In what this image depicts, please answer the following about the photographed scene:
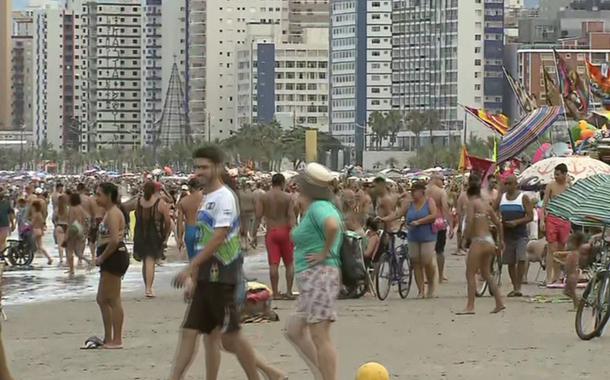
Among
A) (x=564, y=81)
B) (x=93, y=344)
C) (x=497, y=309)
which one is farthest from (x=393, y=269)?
(x=564, y=81)

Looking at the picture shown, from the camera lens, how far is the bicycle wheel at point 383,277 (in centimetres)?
1781

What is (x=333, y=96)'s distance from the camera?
17112 cm

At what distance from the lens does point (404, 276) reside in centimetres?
1797

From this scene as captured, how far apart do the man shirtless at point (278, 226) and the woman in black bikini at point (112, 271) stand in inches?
189

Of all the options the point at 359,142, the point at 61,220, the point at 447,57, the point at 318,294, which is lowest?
the point at 359,142

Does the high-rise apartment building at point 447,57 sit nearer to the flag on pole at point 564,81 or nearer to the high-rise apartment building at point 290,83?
the high-rise apartment building at point 290,83

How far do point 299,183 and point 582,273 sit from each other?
946 cm

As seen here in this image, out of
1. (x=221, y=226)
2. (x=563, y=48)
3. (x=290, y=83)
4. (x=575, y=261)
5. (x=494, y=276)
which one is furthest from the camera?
(x=290, y=83)

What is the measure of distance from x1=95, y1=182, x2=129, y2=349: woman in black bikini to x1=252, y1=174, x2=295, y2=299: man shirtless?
15.7ft

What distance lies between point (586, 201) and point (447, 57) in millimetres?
143327

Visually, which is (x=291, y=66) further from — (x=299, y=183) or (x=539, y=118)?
(x=299, y=183)

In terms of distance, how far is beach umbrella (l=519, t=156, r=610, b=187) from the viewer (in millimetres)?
24625

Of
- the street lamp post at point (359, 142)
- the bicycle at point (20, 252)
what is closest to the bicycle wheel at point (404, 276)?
the bicycle at point (20, 252)

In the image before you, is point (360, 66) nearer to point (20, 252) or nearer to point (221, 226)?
point (20, 252)
